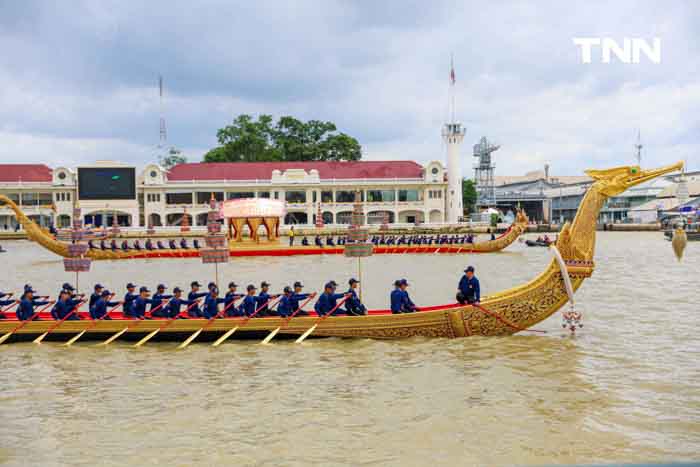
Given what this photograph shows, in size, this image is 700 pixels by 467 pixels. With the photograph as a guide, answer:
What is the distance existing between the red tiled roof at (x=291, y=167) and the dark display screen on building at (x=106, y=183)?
422 cm

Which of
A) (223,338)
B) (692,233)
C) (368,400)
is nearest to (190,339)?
(223,338)

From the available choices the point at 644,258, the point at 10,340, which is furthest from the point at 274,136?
the point at 10,340

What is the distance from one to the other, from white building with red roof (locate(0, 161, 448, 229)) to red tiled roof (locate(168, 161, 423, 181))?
105 millimetres

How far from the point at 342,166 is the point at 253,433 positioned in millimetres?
57597

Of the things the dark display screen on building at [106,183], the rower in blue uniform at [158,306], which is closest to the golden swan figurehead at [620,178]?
the rower in blue uniform at [158,306]

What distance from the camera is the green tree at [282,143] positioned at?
7188cm

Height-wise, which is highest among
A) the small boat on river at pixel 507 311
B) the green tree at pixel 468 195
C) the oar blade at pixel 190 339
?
the green tree at pixel 468 195

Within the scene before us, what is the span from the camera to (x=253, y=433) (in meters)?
7.75

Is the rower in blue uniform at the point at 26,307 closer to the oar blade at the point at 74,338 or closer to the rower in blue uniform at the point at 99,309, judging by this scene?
the oar blade at the point at 74,338

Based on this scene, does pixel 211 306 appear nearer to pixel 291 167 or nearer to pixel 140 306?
pixel 140 306

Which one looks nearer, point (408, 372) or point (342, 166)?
point (408, 372)

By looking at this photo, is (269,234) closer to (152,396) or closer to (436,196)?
(436,196)

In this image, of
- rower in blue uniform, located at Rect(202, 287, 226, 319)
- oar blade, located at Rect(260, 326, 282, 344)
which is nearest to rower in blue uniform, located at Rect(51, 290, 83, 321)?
rower in blue uniform, located at Rect(202, 287, 226, 319)

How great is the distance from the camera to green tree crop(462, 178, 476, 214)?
76.1 metres
